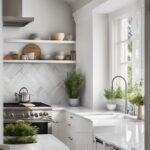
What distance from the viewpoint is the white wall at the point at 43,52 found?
6473mm

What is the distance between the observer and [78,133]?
5.27m

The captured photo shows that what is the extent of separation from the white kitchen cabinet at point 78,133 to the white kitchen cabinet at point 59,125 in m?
0.11

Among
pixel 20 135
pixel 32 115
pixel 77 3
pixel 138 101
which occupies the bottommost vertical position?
pixel 32 115

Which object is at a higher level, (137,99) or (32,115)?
(137,99)

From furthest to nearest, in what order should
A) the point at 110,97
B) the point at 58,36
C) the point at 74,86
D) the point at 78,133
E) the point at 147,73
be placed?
1. the point at 58,36
2. the point at 74,86
3. the point at 110,97
4. the point at 78,133
5. the point at 147,73

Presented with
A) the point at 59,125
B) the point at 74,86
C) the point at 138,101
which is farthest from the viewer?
the point at 74,86

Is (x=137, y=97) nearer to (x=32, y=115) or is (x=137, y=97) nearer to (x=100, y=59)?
(x=100, y=59)

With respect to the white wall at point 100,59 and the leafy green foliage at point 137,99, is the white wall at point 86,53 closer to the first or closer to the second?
the white wall at point 100,59

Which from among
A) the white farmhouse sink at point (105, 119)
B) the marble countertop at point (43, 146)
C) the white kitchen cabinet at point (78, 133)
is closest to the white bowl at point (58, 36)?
the white kitchen cabinet at point (78, 133)

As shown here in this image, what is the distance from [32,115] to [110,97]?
1.10 metres

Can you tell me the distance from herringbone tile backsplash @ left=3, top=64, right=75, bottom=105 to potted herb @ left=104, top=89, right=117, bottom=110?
1166mm

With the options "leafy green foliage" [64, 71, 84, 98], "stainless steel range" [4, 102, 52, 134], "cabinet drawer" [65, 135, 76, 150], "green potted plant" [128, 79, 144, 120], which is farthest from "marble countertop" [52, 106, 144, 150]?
"leafy green foliage" [64, 71, 84, 98]

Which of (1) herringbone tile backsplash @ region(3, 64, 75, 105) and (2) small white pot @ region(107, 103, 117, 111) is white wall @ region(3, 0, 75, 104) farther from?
(2) small white pot @ region(107, 103, 117, 111)

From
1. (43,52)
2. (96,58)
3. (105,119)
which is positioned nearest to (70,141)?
(105,119)
